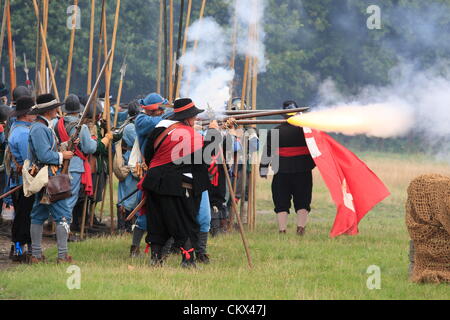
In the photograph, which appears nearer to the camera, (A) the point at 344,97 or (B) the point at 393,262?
(B) the point at 393,262

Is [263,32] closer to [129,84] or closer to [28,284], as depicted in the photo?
[129,84]

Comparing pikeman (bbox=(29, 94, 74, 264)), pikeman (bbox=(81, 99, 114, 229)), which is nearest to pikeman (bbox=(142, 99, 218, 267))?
pikeman (bbox=(29, 94, 74, 264))

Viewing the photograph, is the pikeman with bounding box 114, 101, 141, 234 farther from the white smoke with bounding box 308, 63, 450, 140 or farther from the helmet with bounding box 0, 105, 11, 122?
the white smoke with bounding box 308, 63, 450, 140

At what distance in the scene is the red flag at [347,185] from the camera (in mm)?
11180

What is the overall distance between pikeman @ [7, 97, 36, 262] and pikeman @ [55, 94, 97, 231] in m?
0.49

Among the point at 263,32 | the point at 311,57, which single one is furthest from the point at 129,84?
the point at 311,57

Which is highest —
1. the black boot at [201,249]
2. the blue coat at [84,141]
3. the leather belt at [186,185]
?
the blue coat at [84,141]

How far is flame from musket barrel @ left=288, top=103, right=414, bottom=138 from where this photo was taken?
365 inches

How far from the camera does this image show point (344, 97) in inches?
1390

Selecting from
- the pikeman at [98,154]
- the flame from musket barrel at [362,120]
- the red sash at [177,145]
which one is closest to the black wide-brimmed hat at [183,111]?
the red sash at [177,145]

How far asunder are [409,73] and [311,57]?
4330mm

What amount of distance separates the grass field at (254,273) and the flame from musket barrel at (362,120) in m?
1.38

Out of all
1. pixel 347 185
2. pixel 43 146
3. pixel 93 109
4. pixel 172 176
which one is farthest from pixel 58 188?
pixel 347 185

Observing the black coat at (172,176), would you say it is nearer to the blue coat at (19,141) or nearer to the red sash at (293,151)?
the blue coat at (19,141)
